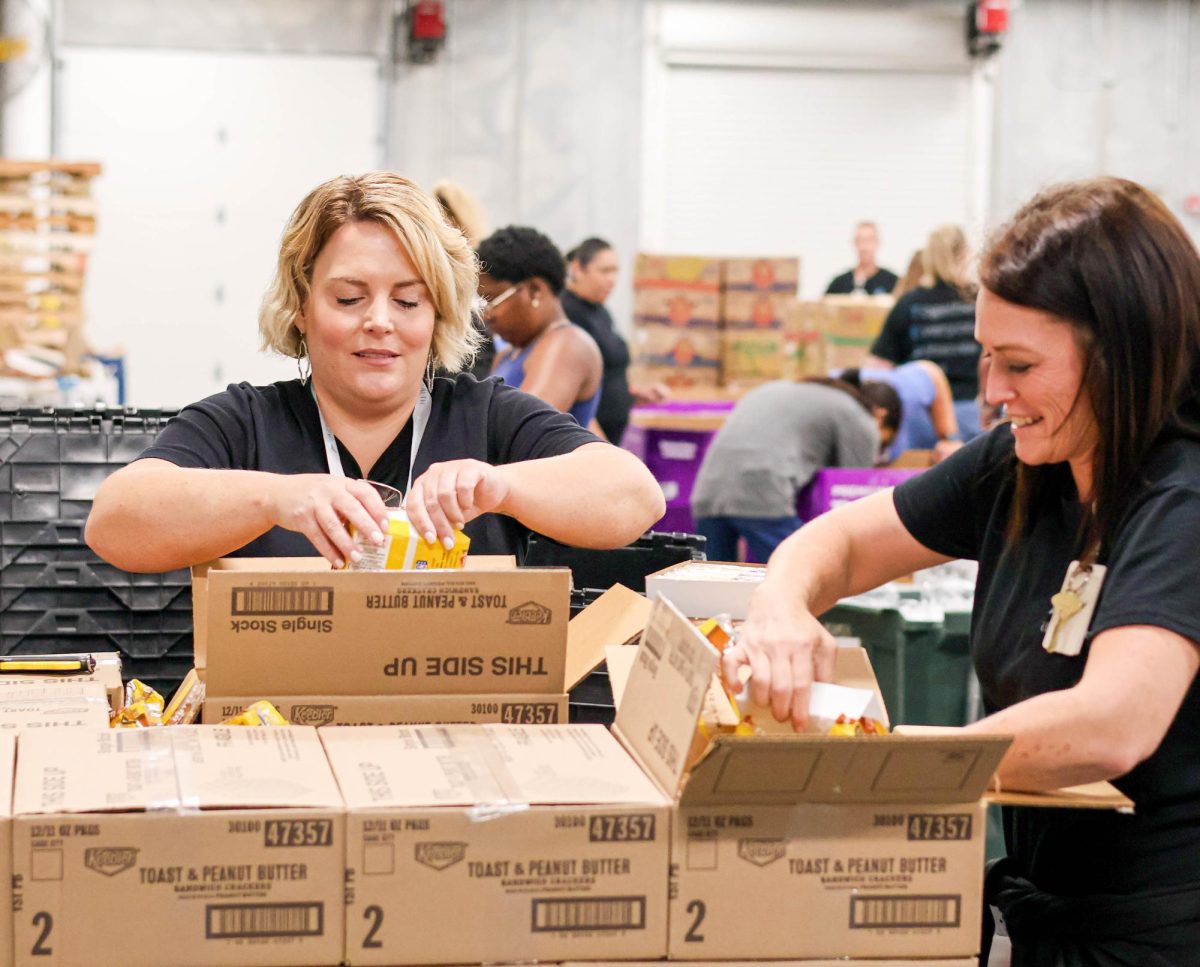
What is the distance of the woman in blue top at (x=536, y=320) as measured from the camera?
15.6 feet

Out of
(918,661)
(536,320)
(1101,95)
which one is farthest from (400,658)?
→ (1101,95)

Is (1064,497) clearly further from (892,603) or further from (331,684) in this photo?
(892,603)

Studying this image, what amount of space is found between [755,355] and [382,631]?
22.0 feet

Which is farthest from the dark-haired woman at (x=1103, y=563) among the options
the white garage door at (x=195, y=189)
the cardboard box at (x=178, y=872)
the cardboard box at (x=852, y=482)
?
the white garage door at (x=195, y=189)

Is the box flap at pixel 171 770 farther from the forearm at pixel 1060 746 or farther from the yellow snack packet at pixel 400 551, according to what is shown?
the forearm at pixel 1060 746

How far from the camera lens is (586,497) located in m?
2.06

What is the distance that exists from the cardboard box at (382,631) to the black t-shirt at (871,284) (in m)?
8.92

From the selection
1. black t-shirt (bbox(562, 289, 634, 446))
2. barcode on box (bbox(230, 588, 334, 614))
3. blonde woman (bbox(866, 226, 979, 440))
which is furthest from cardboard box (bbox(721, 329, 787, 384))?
barcode on box (bbox(230, 588, 334, 614))

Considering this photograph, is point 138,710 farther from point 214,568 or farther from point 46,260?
point 46,260

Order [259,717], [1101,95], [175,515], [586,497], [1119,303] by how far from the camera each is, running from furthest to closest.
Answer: [1101,95] < [586,497] < [175,515] < [1119,303] < [259,717]

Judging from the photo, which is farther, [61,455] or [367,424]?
[61,455]

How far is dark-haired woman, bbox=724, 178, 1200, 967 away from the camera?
1.59m

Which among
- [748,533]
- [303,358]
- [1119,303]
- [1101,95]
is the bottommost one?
[748,533]

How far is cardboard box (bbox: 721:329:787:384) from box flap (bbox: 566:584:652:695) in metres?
6.21
